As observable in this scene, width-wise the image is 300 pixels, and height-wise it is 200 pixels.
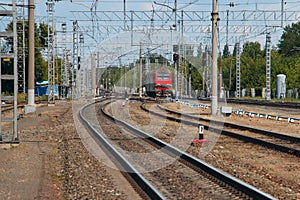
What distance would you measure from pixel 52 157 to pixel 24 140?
509 centimetres

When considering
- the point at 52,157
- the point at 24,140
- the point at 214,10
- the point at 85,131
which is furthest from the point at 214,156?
the point at 214,10

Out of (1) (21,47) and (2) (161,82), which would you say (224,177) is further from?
(2) (161,82)

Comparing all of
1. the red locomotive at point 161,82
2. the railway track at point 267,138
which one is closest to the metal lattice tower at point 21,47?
the red locomotive at point 161,82

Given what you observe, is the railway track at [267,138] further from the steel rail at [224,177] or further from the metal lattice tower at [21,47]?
the metal lattice tower at [21,47]

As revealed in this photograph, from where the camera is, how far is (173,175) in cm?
1155

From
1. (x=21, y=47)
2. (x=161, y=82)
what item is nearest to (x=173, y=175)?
(x=21, y=47)

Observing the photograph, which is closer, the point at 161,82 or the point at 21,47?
the point at 21,47

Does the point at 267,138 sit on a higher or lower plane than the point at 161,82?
lower

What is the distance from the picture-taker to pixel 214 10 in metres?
30.5

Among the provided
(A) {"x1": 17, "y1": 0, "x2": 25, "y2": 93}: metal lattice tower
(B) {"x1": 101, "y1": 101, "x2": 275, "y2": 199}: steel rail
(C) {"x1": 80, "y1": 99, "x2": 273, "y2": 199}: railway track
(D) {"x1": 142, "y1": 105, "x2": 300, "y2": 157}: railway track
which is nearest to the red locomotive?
(A) {"x1": 17, "y1": 0, "x2": 25, "y2": 93}: metal lattice tower

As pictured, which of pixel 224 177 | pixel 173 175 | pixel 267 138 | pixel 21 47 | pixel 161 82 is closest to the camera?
pixel 224 177

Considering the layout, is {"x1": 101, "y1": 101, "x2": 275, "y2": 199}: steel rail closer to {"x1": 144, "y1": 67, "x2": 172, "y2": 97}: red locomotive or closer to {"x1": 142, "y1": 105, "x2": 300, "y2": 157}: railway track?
{"x1": 142, "y1": 105, "x2": 300, "y2": 157}: railway track

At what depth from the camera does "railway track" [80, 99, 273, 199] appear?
9.38m

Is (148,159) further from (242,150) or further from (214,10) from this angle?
(214,10)
